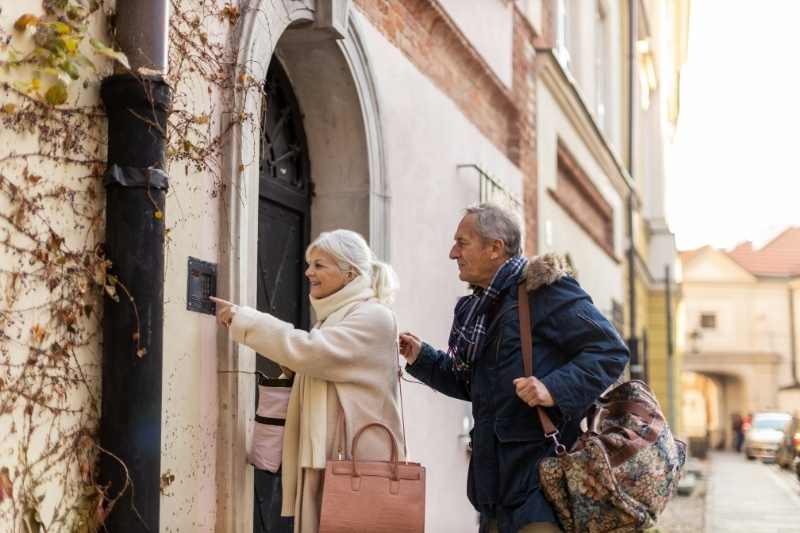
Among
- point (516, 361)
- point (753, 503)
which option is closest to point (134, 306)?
point (516, 361)

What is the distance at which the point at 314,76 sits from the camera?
7.25 m

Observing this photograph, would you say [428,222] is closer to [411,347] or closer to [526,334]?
[411,347]

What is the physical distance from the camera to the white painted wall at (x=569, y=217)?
12.7m

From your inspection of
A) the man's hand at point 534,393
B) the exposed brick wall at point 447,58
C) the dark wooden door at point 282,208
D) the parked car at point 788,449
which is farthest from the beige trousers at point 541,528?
the parked car at point 788,449

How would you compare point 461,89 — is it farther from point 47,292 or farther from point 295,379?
point 47,292

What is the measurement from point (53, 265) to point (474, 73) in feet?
21.5

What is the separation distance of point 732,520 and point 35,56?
42.6ft

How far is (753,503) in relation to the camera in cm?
1902

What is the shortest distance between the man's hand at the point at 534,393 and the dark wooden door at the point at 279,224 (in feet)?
8.01

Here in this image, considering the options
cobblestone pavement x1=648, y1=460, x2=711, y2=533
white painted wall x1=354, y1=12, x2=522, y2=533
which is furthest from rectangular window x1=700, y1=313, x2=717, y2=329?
white painted wall x1=354, y1=12, x2=522, y2=533

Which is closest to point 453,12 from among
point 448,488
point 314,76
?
point 314,76

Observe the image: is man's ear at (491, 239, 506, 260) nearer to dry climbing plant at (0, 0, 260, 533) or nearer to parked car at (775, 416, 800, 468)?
dry climbing plant at (0, 0, 260, 533)

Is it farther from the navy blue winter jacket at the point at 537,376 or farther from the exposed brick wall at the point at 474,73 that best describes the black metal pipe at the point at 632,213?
the navy blue winter jacket at the point at 537,376

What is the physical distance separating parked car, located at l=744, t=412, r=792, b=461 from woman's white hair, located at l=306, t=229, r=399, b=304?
37.4 meters
